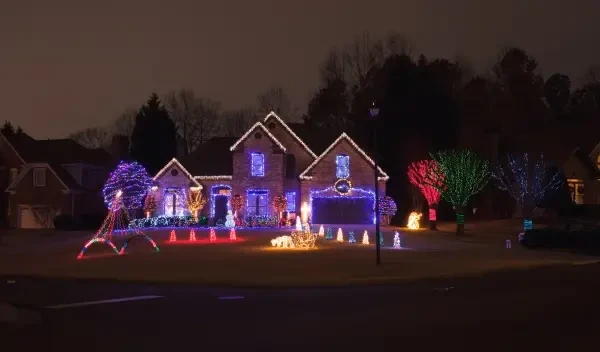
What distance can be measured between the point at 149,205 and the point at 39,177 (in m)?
11.3

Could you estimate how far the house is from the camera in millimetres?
53719

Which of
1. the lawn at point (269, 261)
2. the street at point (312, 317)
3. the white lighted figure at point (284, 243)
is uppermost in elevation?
the white lighted figure at point (284, 243)

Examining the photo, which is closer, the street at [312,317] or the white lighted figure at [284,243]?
the street at [312,317]

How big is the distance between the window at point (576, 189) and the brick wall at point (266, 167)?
28.3 m

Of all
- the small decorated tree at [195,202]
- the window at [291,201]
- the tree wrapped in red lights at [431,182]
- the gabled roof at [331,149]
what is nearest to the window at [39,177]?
the small decorated tree at [195,202]

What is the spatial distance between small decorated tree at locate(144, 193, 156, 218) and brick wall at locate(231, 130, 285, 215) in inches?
266

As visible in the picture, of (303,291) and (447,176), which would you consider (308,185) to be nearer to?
(447,176)

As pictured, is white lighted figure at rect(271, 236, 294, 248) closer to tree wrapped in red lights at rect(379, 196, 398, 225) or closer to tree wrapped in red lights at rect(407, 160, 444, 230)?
tree wrapped in red lights at rect(407, 160, 444, 230)

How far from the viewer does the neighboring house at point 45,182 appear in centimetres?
5853

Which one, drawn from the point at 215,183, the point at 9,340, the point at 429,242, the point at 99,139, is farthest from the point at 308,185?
the point at 99,139

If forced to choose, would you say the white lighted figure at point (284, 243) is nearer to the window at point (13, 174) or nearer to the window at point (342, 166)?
the window at point (342, 166)

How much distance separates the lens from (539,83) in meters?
80.6

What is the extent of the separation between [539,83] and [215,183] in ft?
144

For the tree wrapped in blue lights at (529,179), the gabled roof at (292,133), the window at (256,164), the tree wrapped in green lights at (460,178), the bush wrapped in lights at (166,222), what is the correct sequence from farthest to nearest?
the gabled roof at (292,133) < the window at (256,164) < the bush wrapped in lights at (166,222) < the tree wrapped in blue lights at (529,179) < the tree wrapped in green lights at (460,178)
